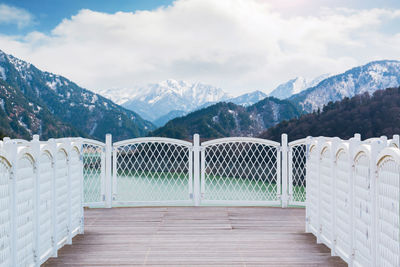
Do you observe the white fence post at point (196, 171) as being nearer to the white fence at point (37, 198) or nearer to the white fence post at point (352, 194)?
the white fence at point (37, 198)

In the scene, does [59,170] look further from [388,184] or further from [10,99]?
[10,99]

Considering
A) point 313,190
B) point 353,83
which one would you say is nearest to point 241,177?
point 313,190

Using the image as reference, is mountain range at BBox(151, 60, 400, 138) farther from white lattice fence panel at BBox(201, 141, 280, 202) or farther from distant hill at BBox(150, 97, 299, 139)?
white lattice fence panel at BBox(201, 141, 280, 202)

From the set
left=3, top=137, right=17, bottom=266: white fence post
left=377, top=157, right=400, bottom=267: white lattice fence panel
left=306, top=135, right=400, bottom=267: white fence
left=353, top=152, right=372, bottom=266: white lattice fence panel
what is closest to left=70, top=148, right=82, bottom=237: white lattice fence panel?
left=3, top=137, right=17, bottom=266: white fence post

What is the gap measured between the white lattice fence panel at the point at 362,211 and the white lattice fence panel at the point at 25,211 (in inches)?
76.7

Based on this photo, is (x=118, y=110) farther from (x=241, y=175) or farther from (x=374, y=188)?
(x=374, y=188)

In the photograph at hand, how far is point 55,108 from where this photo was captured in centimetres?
9250

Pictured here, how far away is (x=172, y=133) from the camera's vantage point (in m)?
42.2

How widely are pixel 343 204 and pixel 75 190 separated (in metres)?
2.11

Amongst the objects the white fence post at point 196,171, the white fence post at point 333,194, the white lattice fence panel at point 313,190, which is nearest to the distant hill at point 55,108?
the white fence post at point 196,171

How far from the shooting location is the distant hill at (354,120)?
92.5 feet

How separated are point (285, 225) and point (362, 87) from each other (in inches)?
5026

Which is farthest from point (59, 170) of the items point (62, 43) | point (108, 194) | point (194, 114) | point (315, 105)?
point (62, 43)

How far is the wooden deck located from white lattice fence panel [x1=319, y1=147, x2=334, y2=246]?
0.45 ft
